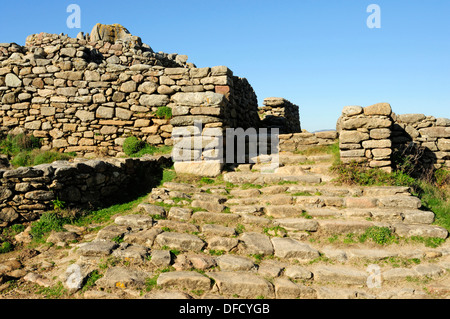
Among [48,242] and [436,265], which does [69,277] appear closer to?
[48,242]

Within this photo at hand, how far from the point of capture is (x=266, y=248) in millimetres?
4648

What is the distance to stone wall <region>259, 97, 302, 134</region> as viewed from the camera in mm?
13429

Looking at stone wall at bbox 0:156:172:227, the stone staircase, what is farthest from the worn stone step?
stone wall at bbox 0:156:172:227

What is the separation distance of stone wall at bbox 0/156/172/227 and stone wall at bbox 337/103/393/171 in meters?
4.57

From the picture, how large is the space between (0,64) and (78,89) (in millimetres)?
2708

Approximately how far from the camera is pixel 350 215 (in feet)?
18.1

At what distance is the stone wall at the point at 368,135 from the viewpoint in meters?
6.86

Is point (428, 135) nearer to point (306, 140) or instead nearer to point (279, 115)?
point (306, 140)

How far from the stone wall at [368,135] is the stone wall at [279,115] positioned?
5792mm

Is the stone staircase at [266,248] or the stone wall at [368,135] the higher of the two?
the stone wall at [368,135]

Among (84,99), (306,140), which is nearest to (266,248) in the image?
(306,140)

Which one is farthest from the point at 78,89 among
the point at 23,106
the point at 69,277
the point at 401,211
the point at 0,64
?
the point at 401,211

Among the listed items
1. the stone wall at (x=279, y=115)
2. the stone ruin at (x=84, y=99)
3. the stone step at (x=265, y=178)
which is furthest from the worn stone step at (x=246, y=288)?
the stone wall at (x=279, y=115)

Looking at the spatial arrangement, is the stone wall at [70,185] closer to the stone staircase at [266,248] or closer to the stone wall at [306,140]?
the stone staircase at [266,248]
